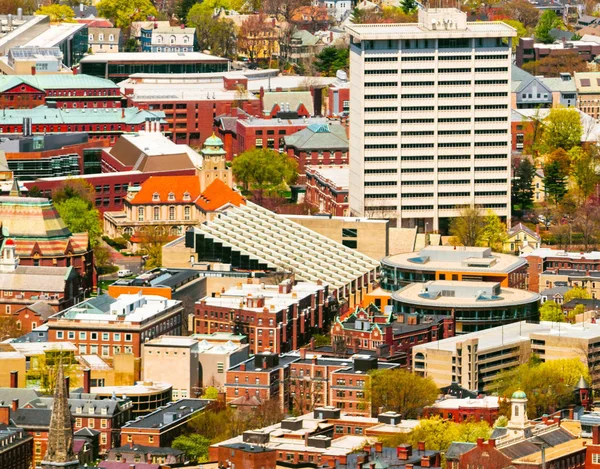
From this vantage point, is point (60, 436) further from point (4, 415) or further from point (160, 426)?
point (160, 426)

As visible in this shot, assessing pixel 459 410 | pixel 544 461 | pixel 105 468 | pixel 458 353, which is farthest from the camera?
pixel 458 353

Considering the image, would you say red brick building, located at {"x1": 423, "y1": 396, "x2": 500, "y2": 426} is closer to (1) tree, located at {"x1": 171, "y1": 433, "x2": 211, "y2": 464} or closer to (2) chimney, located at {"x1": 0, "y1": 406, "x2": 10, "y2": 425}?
(1) tree, located at {"x1": 171, "y1": 433, "x2": 211, "y2": 464}

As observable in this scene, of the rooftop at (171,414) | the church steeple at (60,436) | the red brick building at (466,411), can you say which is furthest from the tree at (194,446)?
the church steeple at (60,436)

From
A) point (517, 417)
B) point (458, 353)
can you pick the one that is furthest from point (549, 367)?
point (517, 417)

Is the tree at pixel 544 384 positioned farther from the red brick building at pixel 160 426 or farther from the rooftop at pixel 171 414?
the red brick building at pixel 160 426

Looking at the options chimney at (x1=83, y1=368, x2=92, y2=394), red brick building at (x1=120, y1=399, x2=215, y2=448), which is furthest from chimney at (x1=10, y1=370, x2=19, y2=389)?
red brick building at (x1=120, y1=399, x2=215, y2=448)

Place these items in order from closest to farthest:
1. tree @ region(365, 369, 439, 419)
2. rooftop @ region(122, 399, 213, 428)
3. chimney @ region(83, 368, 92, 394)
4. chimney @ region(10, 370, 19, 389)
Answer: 1. rooftop @ region(122, 399, 213, 428)
2. tree @ region(365, 369, 439, 419)
3. chimney @ region(83, 368, 92, 394)
4. chimney @ region(10, 370, 19, 389)

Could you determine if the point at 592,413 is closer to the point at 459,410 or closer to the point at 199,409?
the point at 459,410
